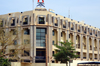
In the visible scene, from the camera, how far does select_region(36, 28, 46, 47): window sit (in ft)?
182

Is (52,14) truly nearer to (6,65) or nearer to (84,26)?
(84,26)

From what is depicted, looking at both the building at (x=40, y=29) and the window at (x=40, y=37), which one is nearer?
the building at (x=40, y=29)

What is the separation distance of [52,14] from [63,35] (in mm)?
7587

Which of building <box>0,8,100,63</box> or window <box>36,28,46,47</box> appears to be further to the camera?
window <box>36,28,46,47</box>

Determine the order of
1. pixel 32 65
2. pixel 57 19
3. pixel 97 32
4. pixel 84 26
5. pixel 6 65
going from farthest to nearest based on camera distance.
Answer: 1. pixel 97 32
2. pixel 84 26
3. pixel 57 19
4. pixel 32 65
5. pixel 6 65

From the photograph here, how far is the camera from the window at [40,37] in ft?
182

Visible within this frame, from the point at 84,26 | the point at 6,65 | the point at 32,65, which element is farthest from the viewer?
the point at 84,26

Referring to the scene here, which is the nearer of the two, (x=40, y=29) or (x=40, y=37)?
(x=40, y=37)

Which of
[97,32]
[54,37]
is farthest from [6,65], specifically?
[97,32]

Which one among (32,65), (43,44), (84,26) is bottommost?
(32,65)

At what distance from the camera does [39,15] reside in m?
54.9

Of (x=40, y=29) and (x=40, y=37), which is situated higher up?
(x=40, y=29)

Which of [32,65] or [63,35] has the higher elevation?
[63,35]

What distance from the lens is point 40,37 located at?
56000mm
